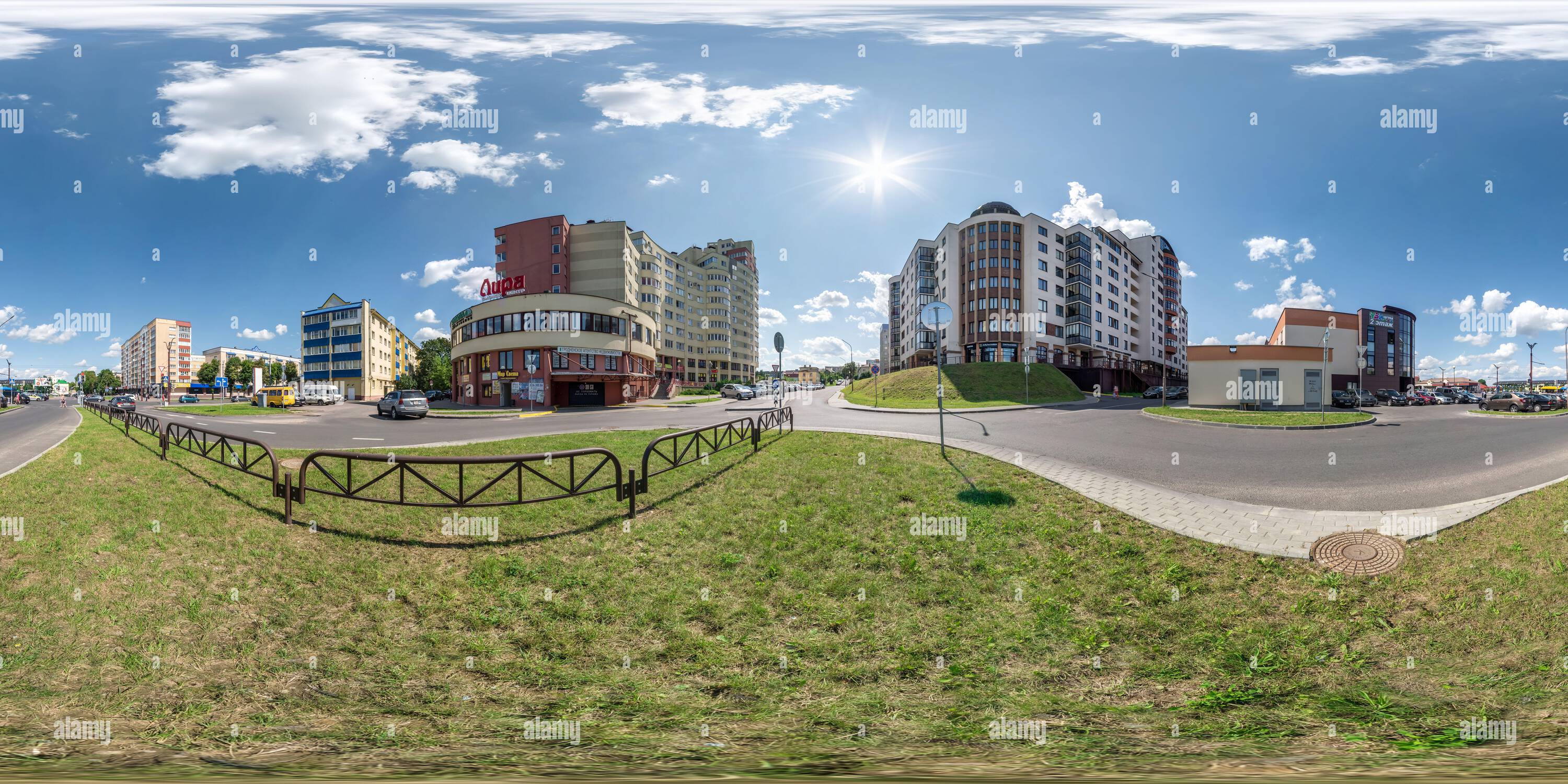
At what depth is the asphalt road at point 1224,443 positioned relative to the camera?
945 centimetres

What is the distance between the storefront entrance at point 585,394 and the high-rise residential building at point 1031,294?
28.8m

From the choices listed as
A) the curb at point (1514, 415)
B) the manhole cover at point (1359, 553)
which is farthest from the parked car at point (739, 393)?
the manhole cover at point (1359, 553)

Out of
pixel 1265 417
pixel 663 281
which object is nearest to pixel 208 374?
pixel 663 281

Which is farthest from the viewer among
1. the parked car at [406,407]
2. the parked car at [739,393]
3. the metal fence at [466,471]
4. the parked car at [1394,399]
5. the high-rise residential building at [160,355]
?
the high-rise residential building at [160,355]

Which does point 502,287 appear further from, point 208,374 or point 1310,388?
point 208,374

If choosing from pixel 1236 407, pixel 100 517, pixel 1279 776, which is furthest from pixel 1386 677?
pixel 1236 407

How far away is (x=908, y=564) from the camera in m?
5.65

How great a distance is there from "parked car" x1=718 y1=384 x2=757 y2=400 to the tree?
4251 cm

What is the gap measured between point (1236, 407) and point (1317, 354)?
721 centimetres

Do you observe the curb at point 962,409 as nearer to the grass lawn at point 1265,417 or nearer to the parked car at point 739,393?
the grass lawn at point 1265,417

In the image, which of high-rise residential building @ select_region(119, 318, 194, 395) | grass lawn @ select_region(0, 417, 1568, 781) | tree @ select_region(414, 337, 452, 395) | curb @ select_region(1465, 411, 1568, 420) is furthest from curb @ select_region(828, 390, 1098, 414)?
high-rise residential building @ select_region(119, 318, 194, 395)

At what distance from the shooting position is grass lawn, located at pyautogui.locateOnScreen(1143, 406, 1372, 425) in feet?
69.4

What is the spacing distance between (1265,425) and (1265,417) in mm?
3546

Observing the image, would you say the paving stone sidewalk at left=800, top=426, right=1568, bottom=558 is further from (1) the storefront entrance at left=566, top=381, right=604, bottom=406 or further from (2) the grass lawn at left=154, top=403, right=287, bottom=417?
(2) the grass lawn at left=154, top=403, right=287, bottom=417
